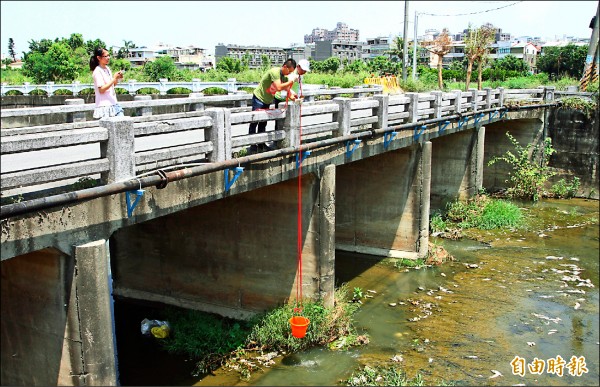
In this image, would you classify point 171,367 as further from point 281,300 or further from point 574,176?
point 574,176

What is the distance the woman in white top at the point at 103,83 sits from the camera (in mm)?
9195

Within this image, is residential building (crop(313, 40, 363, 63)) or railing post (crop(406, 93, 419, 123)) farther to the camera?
residential building (crop(313, 40, 363, 63))

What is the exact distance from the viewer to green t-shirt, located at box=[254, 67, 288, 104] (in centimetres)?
1102

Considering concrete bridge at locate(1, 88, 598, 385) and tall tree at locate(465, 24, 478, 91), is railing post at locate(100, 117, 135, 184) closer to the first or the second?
concrete bridge at locate(1, 88, 598, 385)

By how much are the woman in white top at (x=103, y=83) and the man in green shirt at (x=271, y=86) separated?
7.82 feet

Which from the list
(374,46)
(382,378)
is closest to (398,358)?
(382,378)

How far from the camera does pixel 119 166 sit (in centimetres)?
770

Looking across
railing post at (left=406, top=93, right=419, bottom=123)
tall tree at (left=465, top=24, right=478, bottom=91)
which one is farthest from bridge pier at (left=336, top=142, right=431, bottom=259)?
tall tree at (left=465, top=24, right=478, bottom=91)

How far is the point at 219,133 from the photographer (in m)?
9.34

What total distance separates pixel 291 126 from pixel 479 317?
Result: 627cm

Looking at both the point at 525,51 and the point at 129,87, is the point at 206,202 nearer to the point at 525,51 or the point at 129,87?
the point at 129,87

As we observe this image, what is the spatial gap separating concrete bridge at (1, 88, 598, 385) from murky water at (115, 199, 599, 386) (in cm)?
155

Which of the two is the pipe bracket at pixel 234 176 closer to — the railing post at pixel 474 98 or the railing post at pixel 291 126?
the railing post at pixel 291 126

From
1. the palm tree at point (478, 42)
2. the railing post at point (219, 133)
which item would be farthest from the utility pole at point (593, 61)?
the railing post at point (219, 133)
